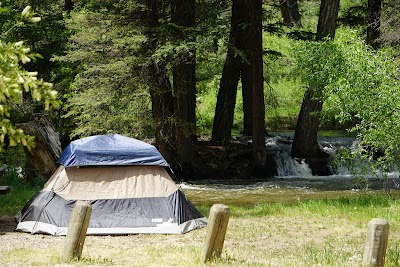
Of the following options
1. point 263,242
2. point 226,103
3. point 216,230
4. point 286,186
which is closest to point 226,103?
point 226,103

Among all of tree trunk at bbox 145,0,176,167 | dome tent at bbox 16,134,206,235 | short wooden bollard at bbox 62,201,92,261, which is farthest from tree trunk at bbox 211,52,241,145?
short wooden bollard at bbox 62,201,92,261

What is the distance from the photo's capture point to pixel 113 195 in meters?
12.8

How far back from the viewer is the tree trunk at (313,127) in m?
24.3

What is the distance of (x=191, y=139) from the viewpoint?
24.7 m

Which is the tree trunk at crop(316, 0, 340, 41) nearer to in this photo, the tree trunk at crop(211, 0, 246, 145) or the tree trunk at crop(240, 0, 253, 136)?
the tree trunk at crop(240, 0, 253, 136)

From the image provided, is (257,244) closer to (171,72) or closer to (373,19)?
(171,72)

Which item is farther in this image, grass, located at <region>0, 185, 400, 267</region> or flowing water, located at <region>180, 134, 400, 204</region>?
flowing water, located at <region>180, 134, 400, 204</region>

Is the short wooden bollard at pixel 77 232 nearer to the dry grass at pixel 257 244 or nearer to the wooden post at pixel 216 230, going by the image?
the dry grass at pixel 257 244

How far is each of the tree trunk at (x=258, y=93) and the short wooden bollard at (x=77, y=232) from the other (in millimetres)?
15124

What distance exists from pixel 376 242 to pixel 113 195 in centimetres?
600

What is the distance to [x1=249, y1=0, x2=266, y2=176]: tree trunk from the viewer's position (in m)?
23.5

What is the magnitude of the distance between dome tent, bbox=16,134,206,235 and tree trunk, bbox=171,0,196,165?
28.5ft

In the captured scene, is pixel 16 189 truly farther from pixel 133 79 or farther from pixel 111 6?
pixel 111 6

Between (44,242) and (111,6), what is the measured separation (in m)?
12.9
